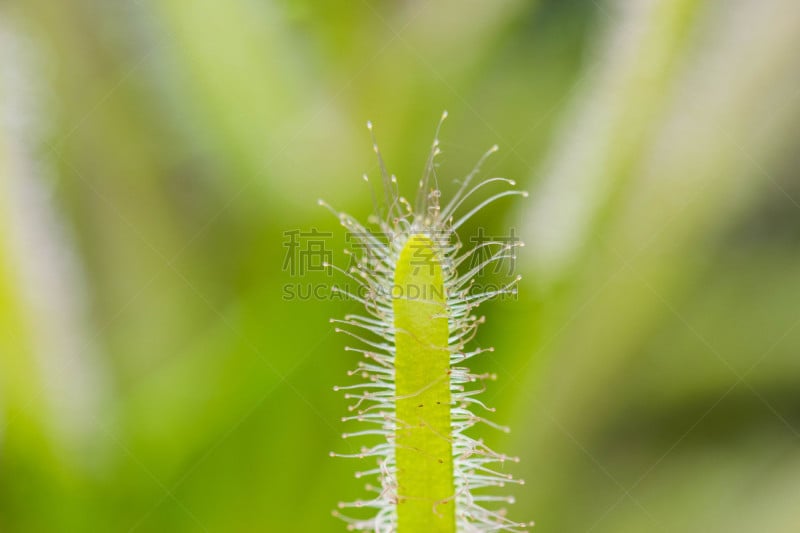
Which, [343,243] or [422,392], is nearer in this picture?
[422,392]

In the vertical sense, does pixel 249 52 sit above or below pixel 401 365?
above

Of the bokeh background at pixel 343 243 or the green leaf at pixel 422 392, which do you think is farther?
the bokeh background at pixel 343 243

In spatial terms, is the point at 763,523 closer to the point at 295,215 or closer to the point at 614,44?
the point at 614,44

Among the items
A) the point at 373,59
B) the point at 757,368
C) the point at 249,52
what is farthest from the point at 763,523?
the point at 249,52

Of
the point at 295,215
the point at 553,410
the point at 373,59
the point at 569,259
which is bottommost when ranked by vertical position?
the point at 553,410

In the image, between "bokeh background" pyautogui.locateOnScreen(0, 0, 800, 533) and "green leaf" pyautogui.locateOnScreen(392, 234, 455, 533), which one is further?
Result: "bokeh background" pyautogui.locateOnScreen(0, 0, 800, 533)

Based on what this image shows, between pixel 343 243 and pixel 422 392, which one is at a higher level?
pixel 343 243

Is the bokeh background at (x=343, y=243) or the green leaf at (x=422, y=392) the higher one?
the bokeh background at (x=343, y=243)

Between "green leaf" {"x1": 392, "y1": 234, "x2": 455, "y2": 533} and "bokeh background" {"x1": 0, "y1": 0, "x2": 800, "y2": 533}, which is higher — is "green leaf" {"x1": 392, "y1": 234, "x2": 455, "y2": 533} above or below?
below
